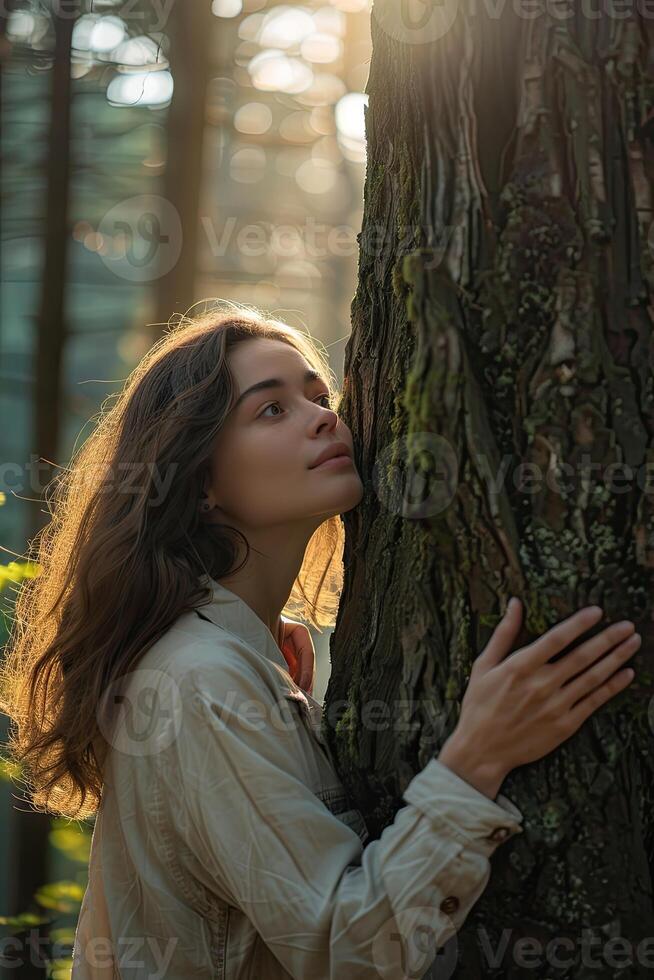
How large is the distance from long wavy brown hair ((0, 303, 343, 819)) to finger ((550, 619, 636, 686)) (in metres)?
0.81

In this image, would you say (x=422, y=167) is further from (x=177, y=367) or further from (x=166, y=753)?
(x=166, y=753)

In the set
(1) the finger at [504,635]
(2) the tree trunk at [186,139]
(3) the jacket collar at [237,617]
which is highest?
(2) the tree trunk at [186,139]

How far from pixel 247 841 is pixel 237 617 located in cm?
56

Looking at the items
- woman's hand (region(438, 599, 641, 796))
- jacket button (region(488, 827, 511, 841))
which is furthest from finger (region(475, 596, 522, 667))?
jacket button (region(488, 827, 511, 841))

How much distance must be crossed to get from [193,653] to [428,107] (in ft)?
3.70

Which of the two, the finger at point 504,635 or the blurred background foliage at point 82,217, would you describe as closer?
the finger at point 504,635

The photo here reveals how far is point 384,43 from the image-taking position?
205 centimetres

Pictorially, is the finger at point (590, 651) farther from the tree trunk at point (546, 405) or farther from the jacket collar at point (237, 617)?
the jacket collar at point (237, 617)

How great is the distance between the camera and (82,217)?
527 centimetres

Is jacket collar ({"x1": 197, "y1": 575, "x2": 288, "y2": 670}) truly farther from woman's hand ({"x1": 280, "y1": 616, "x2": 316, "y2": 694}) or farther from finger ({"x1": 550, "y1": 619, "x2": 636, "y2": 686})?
finger ({"x1": 550, "y1": 619, "x2": 636, "y2": 686})

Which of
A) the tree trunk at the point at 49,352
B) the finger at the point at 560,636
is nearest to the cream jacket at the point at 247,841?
the finger at the point at 560,636

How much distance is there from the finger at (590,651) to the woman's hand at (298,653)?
1.10 metres

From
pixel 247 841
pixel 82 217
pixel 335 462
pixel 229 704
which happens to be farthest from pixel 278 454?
pixel 82 217

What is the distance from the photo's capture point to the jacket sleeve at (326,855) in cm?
167
